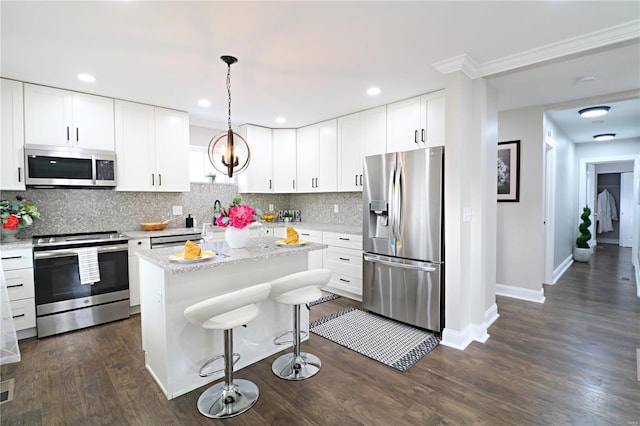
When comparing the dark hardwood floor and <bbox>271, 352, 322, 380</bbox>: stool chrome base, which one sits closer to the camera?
the dark hardwood floor

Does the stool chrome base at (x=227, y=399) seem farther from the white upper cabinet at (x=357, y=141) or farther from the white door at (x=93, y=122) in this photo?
the white door at (x=93, y=122)

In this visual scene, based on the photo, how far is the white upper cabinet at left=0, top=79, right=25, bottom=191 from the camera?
10.2 feet

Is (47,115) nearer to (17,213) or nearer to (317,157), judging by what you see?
(17,213)

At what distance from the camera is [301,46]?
8.23 ft

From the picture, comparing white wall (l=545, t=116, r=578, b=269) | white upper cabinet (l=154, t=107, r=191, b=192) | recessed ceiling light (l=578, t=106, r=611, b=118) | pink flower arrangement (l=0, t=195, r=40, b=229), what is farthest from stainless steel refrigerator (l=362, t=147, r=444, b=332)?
pink flower arrangement (l=0, t=195, r=40, b=229)

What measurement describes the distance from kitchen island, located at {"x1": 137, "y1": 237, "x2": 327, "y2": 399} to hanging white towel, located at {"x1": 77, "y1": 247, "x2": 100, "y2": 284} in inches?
50.7

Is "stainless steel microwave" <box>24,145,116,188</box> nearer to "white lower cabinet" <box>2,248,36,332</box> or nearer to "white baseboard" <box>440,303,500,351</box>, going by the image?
"white lower cabinet" <box>2,248,36,332</box>

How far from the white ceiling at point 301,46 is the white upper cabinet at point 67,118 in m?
0.13

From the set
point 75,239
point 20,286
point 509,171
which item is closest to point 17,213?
point 75,239

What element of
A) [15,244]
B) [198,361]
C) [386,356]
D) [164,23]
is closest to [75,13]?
[164,23]

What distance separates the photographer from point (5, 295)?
2553mm

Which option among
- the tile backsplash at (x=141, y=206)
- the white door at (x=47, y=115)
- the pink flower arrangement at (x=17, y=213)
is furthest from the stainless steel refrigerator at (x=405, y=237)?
the pink flower arrangement at (x=17, y=213)

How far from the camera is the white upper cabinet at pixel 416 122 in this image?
3.54 meters

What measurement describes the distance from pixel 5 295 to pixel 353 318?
322cm
